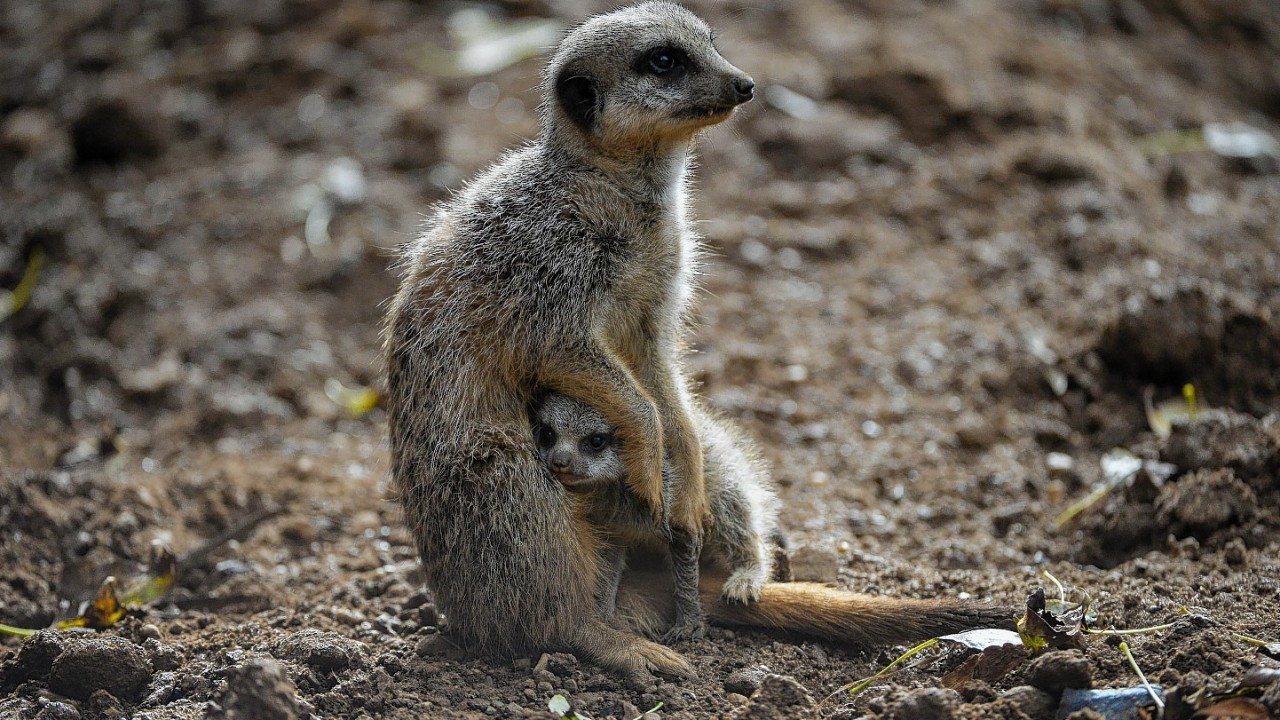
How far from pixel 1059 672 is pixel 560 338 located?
5.64ft

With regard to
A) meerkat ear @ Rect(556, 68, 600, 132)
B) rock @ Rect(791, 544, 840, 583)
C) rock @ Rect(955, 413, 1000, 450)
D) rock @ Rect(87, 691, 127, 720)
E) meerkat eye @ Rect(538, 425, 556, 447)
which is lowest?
rock @ Rect(955, 413, 1000, 450)

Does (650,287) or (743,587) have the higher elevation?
(650,287)

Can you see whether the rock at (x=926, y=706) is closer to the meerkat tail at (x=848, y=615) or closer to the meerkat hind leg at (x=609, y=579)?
the meerkat tail at (x=848, y=615)

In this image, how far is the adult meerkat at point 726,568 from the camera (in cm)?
364

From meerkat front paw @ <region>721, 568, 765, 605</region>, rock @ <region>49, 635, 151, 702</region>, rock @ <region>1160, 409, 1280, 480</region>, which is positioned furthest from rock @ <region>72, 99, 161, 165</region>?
rock @ <region>1160, 409, 1280, 480</region>

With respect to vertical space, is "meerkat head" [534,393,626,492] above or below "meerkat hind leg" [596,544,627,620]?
above

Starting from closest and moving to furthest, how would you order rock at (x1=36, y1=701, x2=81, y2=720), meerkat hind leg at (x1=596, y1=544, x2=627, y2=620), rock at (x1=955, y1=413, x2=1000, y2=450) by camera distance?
rock at (x1=36, y1=701, x2=81, y2=720) → meerkat hind leg at (x1=596, y1=544, x2=627, y2=620) → rock at (x1=955, y1=413, x2=1000, y2=450)

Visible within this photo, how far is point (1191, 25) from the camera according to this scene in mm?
9398

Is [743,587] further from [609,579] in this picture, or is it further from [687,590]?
[609,579]

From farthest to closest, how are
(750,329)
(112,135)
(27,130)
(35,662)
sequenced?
(27,130) → (112,135) → (750,329) → (35,662)

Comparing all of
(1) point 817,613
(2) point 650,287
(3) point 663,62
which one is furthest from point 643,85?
(1) point 817,613

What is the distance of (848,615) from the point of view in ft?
12.1

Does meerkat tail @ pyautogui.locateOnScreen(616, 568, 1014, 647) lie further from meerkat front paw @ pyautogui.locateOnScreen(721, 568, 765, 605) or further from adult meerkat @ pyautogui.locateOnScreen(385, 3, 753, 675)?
adult meerkat @ pyautogui.locateOnScreen(385, 3, 753, 675)

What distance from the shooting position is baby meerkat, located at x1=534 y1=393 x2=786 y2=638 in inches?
146
